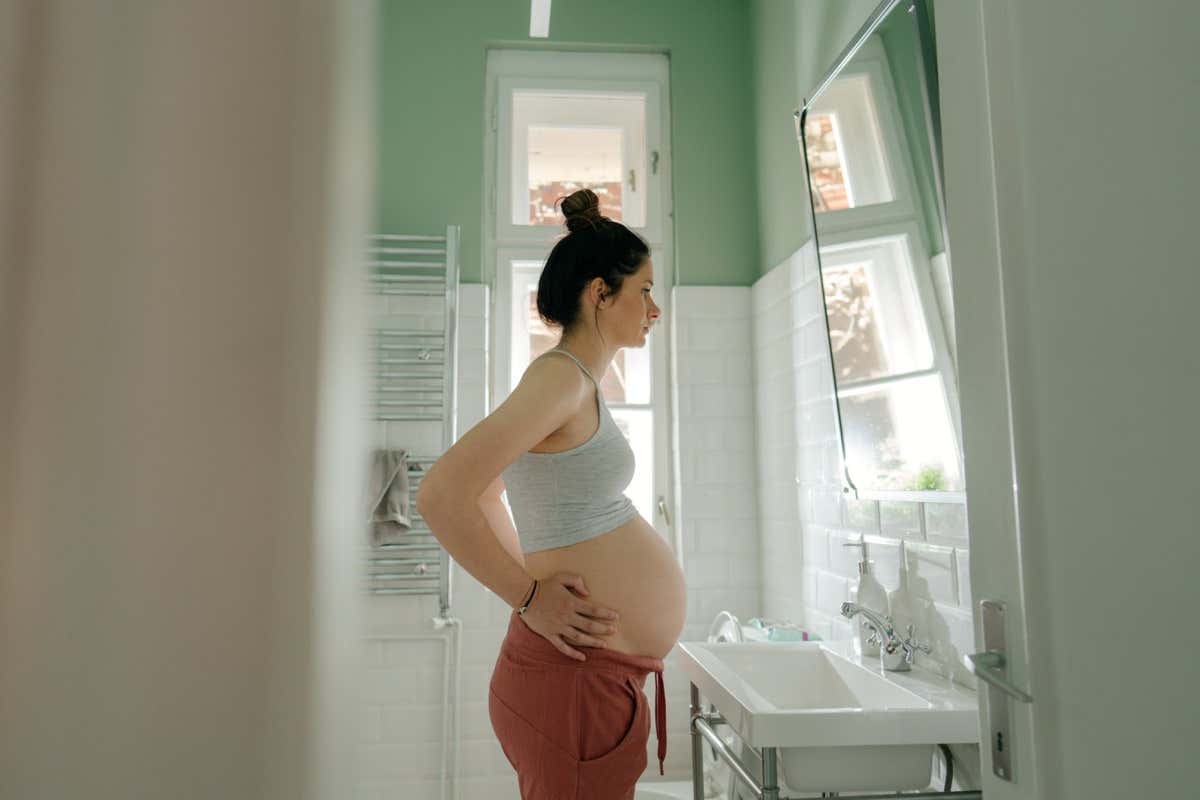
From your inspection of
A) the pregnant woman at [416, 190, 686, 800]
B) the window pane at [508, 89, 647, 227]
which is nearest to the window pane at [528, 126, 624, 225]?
the window pane at [508, 89, 647, 227]

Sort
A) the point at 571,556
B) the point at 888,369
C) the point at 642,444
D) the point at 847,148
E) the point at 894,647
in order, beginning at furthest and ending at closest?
1. the point at 642,444
2. the point at 847,148
3. the point at 888,369
4. the point at 894,647
5. the point at 571,556

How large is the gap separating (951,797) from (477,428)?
96 centimetres

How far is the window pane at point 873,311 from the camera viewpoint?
149cm

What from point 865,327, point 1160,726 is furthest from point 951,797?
point 865,327

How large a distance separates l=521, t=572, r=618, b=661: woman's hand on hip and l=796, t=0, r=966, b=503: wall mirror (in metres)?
0.70

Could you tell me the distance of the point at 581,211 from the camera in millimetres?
1513

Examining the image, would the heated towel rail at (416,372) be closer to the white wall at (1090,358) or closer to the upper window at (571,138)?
the upper window at (571,138)

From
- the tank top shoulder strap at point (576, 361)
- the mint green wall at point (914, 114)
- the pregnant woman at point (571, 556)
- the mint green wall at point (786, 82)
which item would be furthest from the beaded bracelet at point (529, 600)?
the mint green wall at point (786, 82)

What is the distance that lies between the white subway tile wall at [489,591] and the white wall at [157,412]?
2256 mm

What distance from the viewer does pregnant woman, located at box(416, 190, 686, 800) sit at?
1.17 metres

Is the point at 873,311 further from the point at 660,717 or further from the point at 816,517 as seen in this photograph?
the point at 660,717

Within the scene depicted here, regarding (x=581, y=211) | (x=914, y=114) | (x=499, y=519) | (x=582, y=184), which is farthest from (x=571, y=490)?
(x=582, y=184)

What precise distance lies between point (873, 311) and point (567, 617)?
0.95 metres

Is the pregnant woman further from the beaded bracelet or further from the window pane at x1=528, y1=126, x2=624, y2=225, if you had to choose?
the window pane at x1=528, y1=126, x2=624, y2=225
